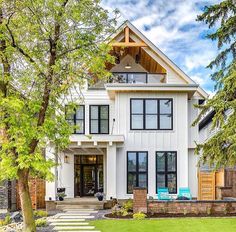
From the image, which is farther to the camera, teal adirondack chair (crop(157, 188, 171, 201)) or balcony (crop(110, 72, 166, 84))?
balcony (crop(110, 72, 166, 84))

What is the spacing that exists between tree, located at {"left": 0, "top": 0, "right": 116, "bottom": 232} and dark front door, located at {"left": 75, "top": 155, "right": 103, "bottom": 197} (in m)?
12.7

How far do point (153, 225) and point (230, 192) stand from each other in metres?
8.40

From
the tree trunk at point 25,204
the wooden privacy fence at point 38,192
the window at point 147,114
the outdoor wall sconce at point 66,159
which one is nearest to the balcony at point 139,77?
the window at point 147,114

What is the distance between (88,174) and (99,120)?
3.44m

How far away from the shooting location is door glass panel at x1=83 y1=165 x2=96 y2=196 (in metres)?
23.9

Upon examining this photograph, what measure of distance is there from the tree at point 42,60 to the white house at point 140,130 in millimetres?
9731

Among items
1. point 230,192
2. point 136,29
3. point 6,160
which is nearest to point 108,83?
point 136,29

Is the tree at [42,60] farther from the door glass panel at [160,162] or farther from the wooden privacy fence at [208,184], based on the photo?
the wooden privacy fence at [208,184]

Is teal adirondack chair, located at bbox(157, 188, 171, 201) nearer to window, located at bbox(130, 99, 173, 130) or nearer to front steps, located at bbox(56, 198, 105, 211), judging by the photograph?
front steps, located at bbox(56, 198, 105, 211)

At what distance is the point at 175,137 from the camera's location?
22.1 m

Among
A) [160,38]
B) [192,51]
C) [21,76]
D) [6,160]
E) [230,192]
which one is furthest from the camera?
[192,51]

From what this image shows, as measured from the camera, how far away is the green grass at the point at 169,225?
Result: 43.2 ft

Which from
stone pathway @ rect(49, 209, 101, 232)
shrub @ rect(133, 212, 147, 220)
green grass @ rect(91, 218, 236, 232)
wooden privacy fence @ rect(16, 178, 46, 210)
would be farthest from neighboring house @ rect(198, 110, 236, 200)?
wooden privacy fence @ rect(16, 178, 46, 210)

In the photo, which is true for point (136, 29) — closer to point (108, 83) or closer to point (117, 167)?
point (108, 83)
